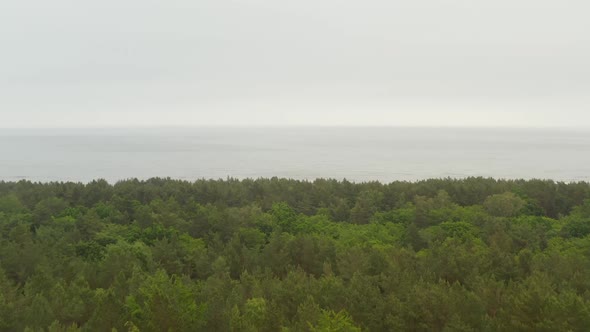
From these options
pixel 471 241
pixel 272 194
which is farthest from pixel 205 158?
pixel 471 241

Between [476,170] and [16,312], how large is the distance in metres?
133

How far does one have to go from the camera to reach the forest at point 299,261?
19.3 metres

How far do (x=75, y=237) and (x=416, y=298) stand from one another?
27866mm

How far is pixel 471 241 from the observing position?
35.1 meters

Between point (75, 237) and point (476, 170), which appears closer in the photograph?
point (75, 237)

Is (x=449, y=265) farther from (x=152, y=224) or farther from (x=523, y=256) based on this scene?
(x=152, y=224)

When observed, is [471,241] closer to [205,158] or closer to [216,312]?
[216,312]

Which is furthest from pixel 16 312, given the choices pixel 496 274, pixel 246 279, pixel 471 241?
pixel 471 241

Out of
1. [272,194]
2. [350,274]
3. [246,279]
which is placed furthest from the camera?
[272,194]

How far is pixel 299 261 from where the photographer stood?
32.3 meters

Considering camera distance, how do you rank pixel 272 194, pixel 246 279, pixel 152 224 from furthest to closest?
pixel 272 194 < pixel 152 224 < pixel 246 279

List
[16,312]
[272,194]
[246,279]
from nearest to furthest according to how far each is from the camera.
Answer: [16,312] → [246,279] → [272,194]

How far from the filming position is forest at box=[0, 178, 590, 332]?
63.4ft

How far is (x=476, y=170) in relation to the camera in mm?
137625
